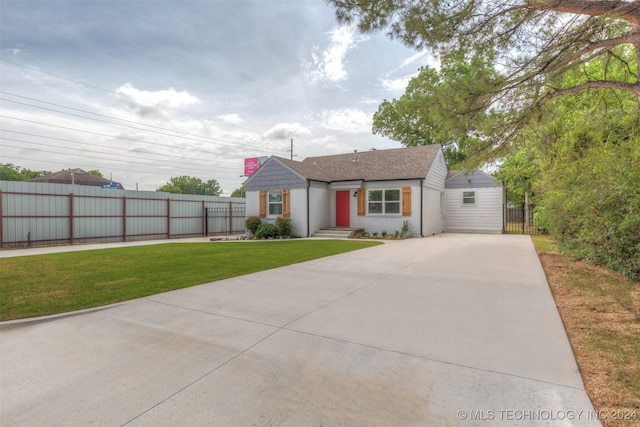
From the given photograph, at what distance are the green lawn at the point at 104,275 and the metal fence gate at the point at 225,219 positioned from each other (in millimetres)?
9279

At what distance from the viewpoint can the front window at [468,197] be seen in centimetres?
1734

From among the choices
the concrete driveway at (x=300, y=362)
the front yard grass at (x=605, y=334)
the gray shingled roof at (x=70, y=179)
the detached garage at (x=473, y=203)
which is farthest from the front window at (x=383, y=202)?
the gray shingled roof at (x=70, y=179)

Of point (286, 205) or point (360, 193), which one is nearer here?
point (360, 193)

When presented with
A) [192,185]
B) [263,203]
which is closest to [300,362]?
[263,203]

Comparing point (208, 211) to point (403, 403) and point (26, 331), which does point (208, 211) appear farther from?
point (403, 403)

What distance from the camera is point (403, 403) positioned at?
2.07m

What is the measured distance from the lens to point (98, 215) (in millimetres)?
13758

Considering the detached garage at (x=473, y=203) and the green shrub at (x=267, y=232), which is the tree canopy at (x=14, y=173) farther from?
the detached garage at (x=473, y=203)

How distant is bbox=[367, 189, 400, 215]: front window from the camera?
1496cm

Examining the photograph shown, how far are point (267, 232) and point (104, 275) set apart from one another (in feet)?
30.0

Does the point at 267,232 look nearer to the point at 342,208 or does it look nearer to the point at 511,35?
the point at 342,208

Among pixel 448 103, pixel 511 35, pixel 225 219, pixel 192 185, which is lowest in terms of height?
pixel 225 219

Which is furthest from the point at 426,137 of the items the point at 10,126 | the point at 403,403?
the point at 10,126

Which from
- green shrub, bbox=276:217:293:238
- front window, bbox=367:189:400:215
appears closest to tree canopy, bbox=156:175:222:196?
green shrub, bbox=276:217:293:238
